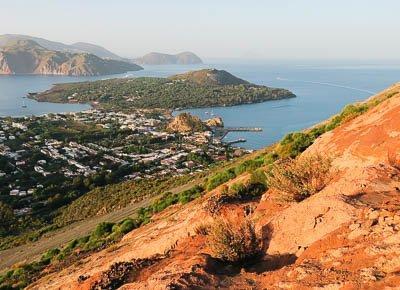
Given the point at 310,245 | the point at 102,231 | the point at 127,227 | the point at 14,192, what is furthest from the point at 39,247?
the point at 14,192

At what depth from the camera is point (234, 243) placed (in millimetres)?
8461

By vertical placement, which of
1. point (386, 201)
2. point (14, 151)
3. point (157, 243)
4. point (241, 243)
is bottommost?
point (14, 151)

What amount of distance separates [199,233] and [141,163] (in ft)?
184

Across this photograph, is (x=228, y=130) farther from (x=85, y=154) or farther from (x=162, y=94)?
(x=162, y=94)

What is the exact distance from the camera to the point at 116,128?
100875mm

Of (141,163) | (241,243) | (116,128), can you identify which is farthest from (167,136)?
(241,243)

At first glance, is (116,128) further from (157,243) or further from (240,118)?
(157,243)

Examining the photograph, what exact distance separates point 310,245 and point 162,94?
527 ft

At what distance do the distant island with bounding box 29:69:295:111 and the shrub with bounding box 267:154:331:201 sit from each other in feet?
420

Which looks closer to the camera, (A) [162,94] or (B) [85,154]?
(B) [85,154]

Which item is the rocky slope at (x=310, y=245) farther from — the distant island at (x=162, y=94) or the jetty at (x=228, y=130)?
the distant island at (x=162, y=94)

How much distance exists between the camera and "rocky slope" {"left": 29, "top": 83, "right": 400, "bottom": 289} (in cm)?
648

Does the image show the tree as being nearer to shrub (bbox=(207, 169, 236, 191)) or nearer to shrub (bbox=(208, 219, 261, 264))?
shrub (bbox=(207, 169, 236, 191))

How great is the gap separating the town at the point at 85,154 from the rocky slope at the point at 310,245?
36419mm
